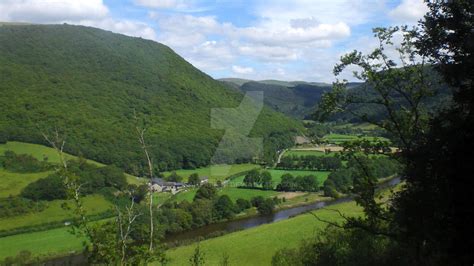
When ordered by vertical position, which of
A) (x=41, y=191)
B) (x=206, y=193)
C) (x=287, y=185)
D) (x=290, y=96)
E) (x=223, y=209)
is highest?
(x=290, y=96)

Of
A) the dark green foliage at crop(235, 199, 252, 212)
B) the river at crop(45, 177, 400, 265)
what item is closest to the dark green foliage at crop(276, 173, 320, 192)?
the river at crop(45, 177, 400, 265)

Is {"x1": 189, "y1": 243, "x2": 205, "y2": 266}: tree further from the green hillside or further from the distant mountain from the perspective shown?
the distant mountain

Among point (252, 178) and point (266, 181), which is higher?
point (252, 178)

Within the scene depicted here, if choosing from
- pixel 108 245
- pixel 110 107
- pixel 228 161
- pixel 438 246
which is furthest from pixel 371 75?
pixel 110 107

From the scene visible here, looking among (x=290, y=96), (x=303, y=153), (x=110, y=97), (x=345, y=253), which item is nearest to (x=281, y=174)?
(x=303, y=153)

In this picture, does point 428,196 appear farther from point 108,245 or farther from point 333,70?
point 108,245

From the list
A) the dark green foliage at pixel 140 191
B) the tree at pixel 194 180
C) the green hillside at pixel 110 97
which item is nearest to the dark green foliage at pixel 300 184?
the green hillside at pixel 110 97

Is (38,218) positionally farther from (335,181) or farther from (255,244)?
(335,181)
